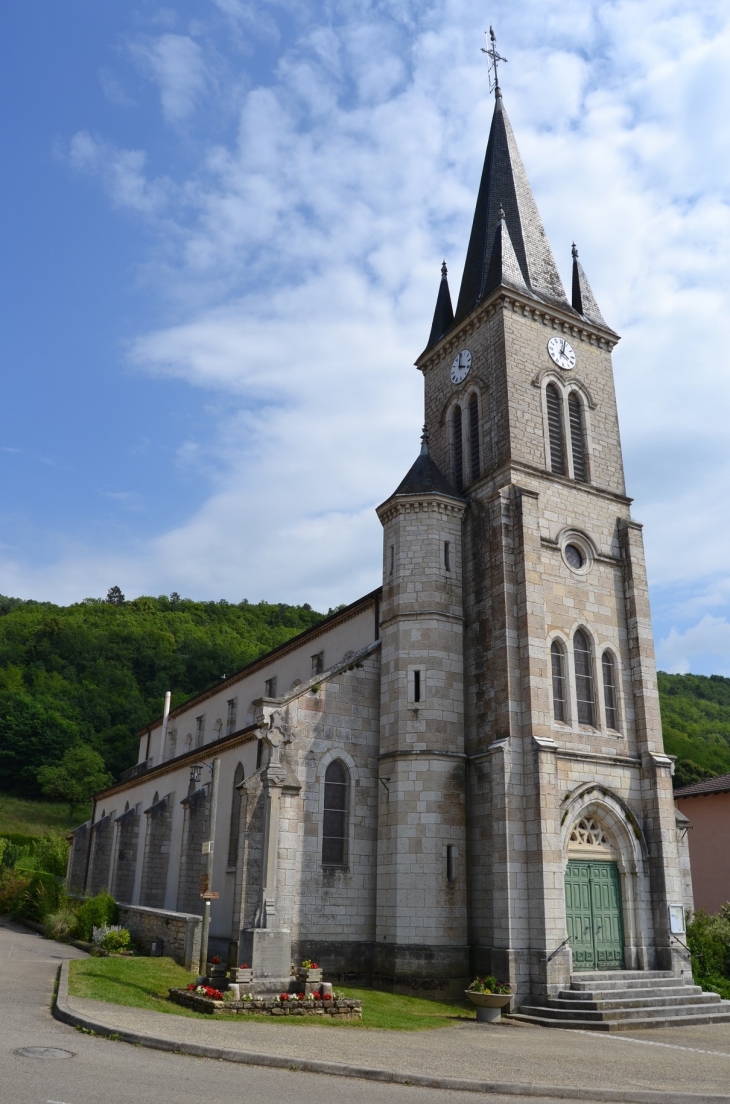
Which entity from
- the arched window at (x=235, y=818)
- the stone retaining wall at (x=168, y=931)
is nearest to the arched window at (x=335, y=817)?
the stone retaining wall at (x=168, y=931)

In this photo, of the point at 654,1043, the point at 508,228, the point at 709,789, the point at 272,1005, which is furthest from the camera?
the point at 709,789

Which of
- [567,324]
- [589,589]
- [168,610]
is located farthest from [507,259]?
[168,610]

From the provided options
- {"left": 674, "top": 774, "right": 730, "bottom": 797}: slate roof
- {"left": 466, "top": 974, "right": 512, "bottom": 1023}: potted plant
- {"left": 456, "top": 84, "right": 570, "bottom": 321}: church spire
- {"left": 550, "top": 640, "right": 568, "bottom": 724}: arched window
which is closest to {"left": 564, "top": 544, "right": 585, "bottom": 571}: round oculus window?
{"left": 550, "top": 640, "right": 568, "bottom": 724}: arched window

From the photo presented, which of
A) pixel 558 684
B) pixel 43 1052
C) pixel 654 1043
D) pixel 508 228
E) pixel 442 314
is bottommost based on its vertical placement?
pixel 654 1043

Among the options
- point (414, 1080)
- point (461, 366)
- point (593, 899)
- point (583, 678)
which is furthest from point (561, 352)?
point (414, 1080)

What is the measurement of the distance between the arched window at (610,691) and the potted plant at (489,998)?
7.84 metres

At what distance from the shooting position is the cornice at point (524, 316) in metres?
26.8

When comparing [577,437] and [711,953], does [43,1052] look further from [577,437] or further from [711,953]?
[577,437]

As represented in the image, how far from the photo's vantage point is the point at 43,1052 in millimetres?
11008

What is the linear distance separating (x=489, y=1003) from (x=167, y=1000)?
22.4ft

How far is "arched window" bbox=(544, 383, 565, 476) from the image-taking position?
1028 inches

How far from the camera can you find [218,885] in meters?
25.9

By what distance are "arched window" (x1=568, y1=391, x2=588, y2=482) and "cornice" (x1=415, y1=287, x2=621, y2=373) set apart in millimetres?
2389

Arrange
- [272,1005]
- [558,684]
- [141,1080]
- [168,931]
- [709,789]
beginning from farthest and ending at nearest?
1. [709,789]
2. [558,684]
3. [168,931]
4. [272,1005]
5. [141,1080]
